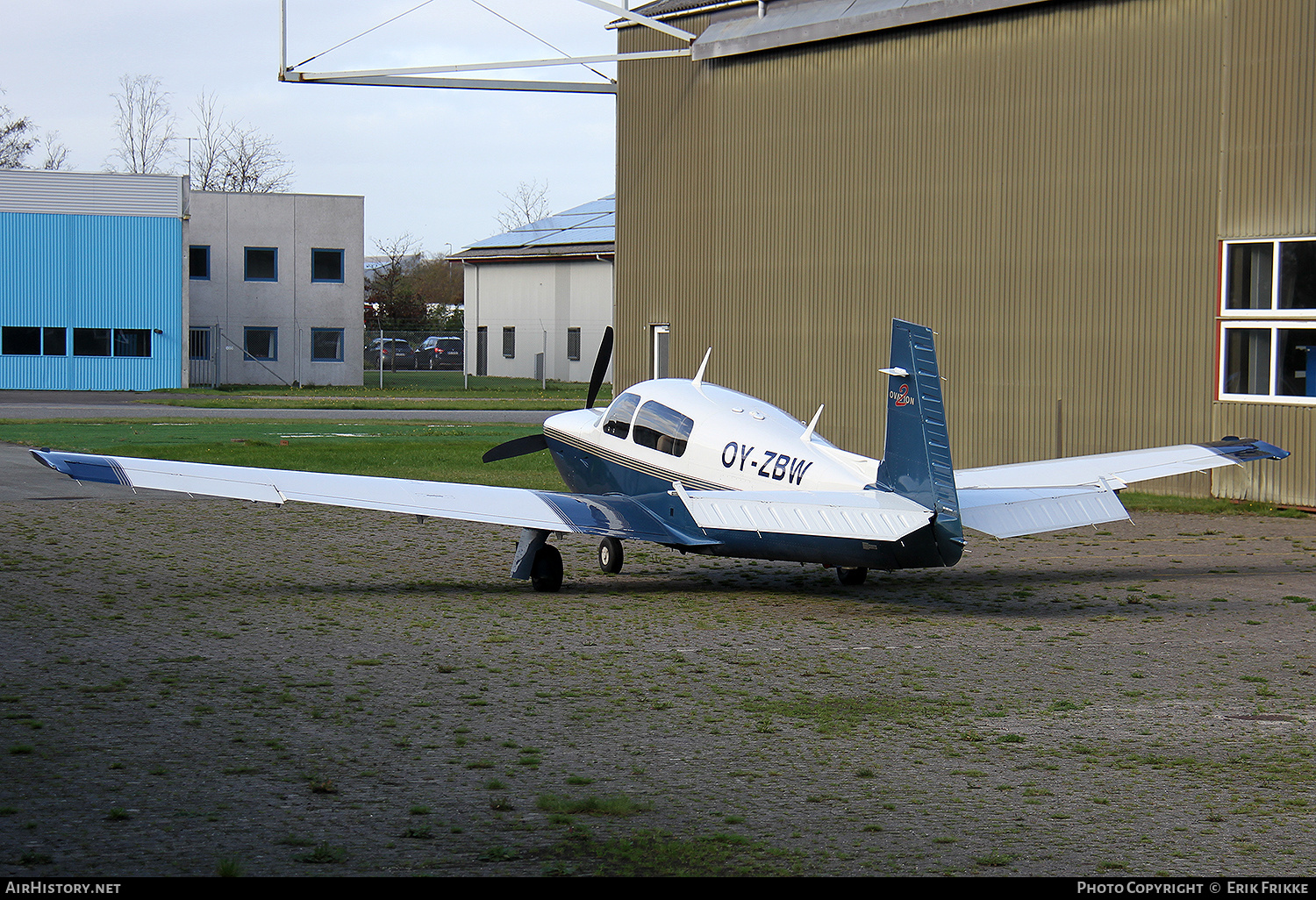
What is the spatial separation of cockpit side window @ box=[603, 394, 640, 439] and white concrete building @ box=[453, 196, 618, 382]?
4393 centimetres

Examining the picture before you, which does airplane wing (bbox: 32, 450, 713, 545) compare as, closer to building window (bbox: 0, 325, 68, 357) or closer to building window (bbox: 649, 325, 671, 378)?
building window (bbox: 649, 325, 671, 378)

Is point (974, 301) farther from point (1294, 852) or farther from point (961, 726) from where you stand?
point (1294, 852)

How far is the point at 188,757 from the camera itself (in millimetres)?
5996

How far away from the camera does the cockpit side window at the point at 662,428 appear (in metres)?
11.9

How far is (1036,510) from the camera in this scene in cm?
1034

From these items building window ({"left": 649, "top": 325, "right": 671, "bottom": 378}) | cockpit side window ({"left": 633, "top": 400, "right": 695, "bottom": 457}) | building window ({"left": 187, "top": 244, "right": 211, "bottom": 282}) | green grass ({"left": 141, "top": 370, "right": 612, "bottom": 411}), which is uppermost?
building window ({"left": 187, "top": 244, "right": 211, "bottom": 282})

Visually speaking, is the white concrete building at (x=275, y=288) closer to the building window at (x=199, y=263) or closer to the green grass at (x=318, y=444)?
the building window at (x=199, y=263)

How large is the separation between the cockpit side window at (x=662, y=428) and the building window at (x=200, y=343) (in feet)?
137

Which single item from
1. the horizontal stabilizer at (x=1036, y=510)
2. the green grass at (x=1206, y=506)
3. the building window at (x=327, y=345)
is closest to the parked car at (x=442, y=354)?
the building window at (x=327, y=345)

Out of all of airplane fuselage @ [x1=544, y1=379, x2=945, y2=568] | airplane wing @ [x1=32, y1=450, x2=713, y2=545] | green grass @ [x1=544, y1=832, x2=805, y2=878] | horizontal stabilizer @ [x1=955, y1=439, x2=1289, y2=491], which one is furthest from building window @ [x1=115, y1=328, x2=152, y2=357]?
green grass @ [x1=544, y1=832, x2=805, y2=878]

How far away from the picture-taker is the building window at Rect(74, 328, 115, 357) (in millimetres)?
45781

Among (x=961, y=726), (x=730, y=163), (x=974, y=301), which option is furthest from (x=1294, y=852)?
(x=730, y=163)

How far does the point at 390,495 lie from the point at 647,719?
446cm
